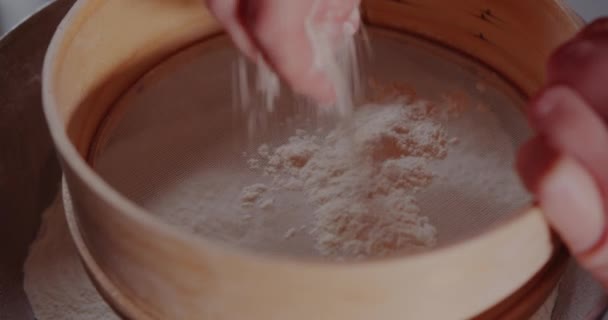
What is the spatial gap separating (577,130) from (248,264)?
0.58 feet

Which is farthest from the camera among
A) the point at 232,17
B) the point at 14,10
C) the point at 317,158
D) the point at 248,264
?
the point at 14,10

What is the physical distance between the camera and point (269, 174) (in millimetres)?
577

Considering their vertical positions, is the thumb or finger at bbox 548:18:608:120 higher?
finger at bbox 548:18:608:120

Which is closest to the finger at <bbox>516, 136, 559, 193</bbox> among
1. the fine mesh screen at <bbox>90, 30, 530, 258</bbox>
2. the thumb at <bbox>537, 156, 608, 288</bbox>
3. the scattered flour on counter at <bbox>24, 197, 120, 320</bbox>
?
the thumb at <bbox>537, 156, 608, 288</bbox>

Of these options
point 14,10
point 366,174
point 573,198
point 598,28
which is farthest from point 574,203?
point 14,10

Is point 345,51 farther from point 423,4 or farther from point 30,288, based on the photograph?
point 30,288

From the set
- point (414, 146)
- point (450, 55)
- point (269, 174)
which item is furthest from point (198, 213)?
point (450, 55)

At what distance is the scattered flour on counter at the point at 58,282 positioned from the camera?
56 cm

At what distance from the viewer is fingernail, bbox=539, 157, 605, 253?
1.20 feet

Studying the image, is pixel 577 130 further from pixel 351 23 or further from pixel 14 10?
pixel 14 10

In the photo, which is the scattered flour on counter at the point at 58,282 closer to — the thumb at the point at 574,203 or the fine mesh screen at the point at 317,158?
the fine mesh screen at the point at 317,158

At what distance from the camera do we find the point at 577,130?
14.2 inches

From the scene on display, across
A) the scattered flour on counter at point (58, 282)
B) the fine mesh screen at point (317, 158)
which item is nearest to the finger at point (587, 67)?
the fine mesh screen at point (317, 158)

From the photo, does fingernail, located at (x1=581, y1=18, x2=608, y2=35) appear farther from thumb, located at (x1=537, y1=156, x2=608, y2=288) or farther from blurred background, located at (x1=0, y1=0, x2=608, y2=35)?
blurred background, located at (x1=0, y1=0, x2=608, y2=35)
